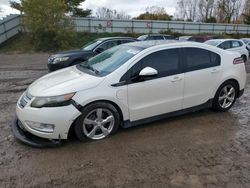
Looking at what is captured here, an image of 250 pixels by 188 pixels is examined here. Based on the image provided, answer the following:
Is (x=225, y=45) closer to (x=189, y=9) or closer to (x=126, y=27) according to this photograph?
(x=126, y=27)

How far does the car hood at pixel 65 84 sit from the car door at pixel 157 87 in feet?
1.98

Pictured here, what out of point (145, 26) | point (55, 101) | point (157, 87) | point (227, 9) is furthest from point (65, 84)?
point (227, 9)

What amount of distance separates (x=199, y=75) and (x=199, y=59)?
0.33m

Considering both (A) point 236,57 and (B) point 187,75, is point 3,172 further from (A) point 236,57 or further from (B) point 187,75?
(A) point 236,57

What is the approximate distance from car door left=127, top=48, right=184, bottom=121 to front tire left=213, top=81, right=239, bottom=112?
41.3 inches

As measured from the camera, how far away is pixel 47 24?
22766mm

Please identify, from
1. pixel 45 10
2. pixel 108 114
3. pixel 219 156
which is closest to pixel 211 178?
pixel 219 156

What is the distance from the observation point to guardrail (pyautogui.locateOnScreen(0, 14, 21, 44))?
23997 mm

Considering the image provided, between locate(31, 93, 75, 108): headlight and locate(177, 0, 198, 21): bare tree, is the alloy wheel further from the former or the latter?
locate(177, 0, 198, 21): bare tree

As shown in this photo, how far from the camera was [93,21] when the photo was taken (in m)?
29.2

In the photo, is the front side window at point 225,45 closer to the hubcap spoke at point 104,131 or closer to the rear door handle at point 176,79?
the rear door handle at point 176,79

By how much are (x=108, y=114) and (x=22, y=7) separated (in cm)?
2236

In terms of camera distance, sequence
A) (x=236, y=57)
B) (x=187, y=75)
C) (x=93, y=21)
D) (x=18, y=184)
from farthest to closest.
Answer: (x=93, y=21) → (x=236, y=57) → (x=187, y=75) → (x=18, y=184)

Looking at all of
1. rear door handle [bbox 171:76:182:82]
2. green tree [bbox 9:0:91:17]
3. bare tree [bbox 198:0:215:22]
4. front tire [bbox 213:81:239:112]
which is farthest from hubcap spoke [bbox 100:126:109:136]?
bare tree [bbox 198:0:215:22]
